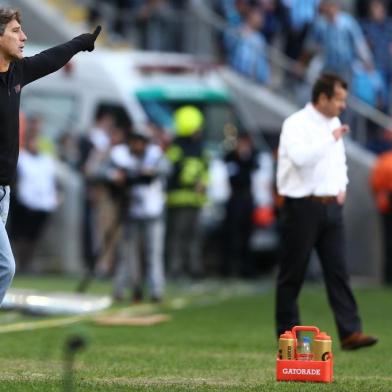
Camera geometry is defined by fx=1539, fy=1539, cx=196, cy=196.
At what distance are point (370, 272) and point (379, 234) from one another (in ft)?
1.93

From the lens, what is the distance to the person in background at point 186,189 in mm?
20750

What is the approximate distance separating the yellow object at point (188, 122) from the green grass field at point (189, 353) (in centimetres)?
330

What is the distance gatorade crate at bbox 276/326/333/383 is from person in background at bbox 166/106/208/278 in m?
11.1

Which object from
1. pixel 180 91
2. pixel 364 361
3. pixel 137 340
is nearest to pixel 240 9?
pixel 180 91

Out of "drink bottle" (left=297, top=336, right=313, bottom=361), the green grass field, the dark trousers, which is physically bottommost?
the green grass field

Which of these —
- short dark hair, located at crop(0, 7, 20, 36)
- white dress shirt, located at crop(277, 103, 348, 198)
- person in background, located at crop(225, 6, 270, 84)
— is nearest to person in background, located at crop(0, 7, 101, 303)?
short dark hair, located at crop(0, 7, 20, 36)

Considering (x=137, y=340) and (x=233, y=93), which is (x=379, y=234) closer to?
(x=233, y=93)

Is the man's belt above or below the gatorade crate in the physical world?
above

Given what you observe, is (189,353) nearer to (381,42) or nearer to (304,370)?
(304,370)

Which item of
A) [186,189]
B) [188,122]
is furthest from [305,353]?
[188,122]

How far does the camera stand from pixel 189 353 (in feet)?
38.7

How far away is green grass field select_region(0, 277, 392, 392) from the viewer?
9.38m

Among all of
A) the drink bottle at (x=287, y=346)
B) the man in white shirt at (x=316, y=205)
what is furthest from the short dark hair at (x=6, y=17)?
the man in white shirt at (x=316, y=205)

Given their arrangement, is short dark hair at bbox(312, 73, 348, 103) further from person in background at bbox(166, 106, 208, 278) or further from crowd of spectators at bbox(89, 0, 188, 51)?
crowd of spectators at bbox(89, 0, 188, 51)
